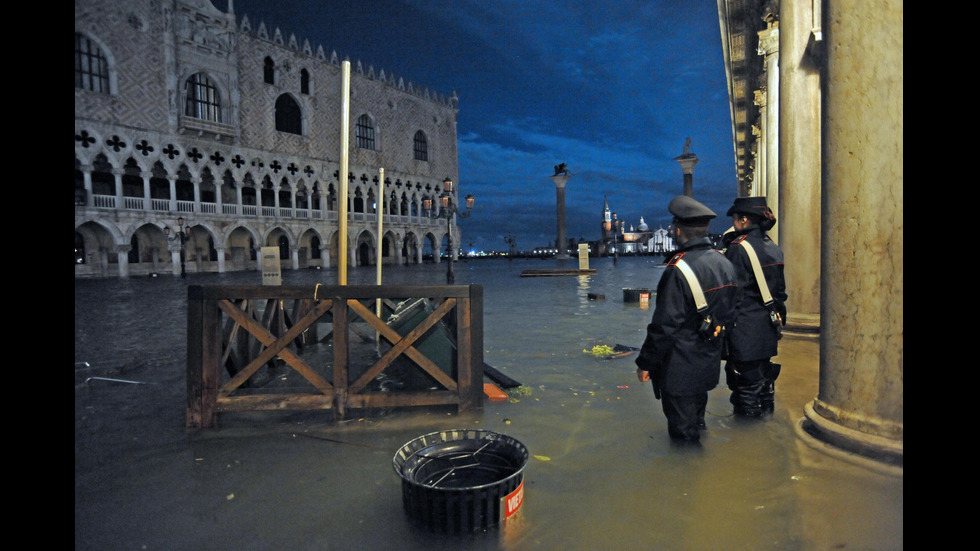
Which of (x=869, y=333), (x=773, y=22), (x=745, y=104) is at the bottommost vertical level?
(x=869, y=333)

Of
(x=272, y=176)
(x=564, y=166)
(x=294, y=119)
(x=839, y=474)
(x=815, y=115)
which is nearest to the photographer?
(x=839, y=474)

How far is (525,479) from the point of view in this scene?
2955mm

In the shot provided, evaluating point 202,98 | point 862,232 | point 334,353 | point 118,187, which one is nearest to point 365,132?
point 202,98

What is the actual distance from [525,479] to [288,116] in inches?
1676

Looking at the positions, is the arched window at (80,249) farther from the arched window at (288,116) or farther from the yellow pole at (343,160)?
the yellow pole at (343,160)

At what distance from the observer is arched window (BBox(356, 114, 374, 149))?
4484cm

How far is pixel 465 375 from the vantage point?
13.7ft

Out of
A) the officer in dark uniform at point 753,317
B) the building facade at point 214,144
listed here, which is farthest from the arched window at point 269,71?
the officer in dark uniform at point 753,317

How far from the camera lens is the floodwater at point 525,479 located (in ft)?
7.73

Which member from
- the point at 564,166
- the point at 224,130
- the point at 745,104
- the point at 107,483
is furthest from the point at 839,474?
the point at 224,130

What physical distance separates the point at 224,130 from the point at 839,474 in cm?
3851

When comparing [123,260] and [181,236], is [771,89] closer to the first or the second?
[181,236]

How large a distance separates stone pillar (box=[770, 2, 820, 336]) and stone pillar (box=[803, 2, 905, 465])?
411cm
